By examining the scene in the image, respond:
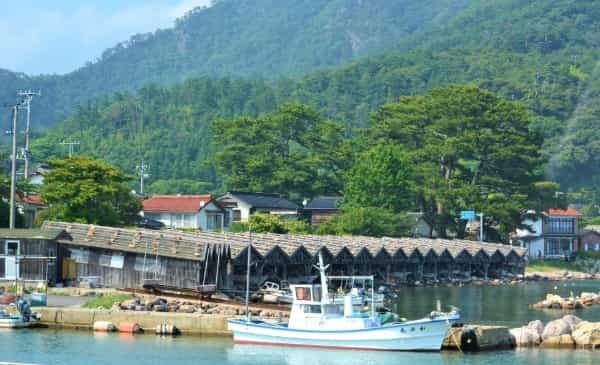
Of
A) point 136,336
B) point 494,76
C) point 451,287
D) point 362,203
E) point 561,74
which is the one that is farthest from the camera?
point 494,76

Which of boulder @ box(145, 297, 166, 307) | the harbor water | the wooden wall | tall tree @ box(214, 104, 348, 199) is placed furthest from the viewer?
tall tree @ box(214, 104, 348, 199)

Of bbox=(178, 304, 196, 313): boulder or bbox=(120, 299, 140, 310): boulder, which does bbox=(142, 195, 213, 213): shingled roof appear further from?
bbox=(120, 299, 140, 310): boulder

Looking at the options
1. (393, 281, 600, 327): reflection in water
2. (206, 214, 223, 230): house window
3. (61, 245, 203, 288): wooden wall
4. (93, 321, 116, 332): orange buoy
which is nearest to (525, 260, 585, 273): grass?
(393, 281, 600, 327): reflection in water

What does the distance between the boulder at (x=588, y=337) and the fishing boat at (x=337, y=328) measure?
14.4ft

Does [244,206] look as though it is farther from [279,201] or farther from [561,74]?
[561,74]

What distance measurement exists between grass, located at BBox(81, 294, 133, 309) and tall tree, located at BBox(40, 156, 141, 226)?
49.5ft

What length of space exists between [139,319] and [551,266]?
185 feet

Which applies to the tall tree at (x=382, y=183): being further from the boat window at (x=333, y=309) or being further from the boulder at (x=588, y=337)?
the boat window at (x=333, y=309)

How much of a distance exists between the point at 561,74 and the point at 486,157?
3416 inches

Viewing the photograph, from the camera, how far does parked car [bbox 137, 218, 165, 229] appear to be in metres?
74.2

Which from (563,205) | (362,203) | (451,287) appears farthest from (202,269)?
(563,205)

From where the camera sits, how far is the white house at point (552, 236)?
99.1 metres

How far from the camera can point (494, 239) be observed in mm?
91438

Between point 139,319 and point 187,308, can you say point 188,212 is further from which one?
point 139,319
